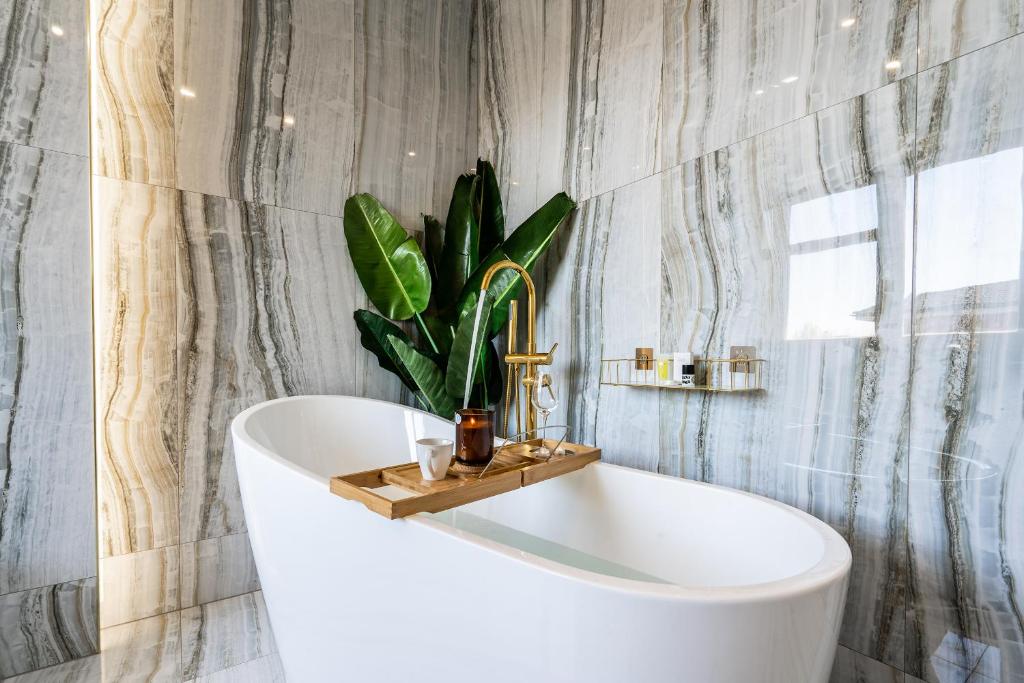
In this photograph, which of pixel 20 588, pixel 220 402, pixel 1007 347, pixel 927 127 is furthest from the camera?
pixel 220 402

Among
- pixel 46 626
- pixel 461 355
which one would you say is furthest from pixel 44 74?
pixel 46 626

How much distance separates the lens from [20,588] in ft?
4.65

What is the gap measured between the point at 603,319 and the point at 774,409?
654 millimetres

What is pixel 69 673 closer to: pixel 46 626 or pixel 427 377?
pixel 46 626

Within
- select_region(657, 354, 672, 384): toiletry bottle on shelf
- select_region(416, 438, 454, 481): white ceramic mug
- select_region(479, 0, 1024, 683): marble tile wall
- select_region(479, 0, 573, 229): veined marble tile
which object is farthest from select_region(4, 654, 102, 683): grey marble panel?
select_region(479, 0, 573, 229): veined marble tile

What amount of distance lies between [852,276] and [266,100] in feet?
6.63

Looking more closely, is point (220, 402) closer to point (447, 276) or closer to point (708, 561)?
point (447, 276)

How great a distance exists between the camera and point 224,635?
156cm

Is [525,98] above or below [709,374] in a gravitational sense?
above

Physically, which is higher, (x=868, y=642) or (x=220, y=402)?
(x=220, y=402)

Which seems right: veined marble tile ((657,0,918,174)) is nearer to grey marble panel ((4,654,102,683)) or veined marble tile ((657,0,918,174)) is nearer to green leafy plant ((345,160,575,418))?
green leafy plant ((345,160,575,418))

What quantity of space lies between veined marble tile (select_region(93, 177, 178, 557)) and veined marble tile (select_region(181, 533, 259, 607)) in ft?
0.33

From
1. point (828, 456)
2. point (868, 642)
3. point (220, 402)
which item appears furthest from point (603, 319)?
point (220, 402)

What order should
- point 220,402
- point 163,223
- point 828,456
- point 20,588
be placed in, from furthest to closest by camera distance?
1. point 220,402
2. point 163,223
3. point 20,588
4. point 828,456
